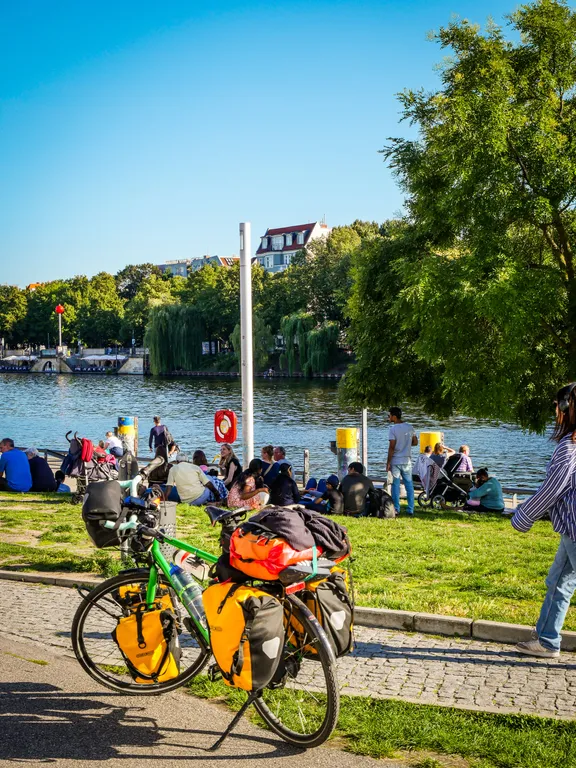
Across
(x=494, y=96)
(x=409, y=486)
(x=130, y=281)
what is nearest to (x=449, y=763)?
(x=409, y=486)

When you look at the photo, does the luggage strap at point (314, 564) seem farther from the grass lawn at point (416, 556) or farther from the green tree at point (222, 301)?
the green tree at point (222, 301)

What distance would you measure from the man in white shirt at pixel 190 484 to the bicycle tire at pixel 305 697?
29.7 feet

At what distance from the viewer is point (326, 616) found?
4.41m

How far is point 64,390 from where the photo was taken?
8619 centimetres

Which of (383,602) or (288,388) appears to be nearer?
(383,602)

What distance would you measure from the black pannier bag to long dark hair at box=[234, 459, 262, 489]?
7480 millimetres

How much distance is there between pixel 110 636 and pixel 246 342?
9.27 m

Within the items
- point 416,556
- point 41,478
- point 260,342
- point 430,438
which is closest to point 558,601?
point 416,556

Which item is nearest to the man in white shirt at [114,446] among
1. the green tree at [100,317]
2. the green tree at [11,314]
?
the green tree at [100,317]

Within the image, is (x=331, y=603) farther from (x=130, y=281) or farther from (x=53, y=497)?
(x=130, y=281)

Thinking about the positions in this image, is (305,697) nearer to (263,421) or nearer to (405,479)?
(405,479)

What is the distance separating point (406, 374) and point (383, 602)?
622 inches

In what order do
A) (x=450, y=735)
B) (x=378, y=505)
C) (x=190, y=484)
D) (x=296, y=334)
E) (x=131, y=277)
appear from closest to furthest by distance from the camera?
(x=450, y=735) → (x=378, y=505) → (x=190, y=484) → (x=296, y=334) → (x=131, y=277)

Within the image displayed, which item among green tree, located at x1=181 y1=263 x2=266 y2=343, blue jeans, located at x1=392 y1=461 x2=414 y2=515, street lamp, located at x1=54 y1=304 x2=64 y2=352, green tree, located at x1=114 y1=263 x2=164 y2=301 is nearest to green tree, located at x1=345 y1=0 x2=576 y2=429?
blue jeans, located at x1=392 y1=461 x2=414 y2=515
